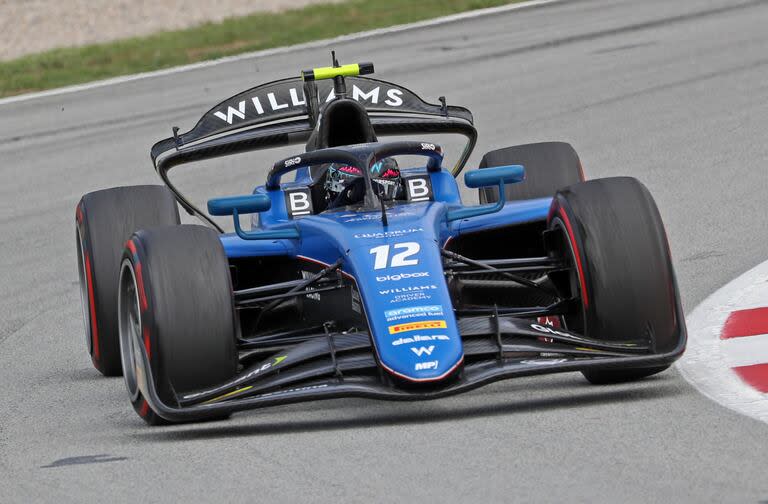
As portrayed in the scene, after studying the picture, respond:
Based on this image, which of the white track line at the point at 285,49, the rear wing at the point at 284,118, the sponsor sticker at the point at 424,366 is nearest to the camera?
the sponsor sticker at the point at 424,366

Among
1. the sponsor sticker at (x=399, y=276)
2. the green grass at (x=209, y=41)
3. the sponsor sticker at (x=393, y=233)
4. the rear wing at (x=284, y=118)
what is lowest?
the sponsor sticker at (x=399, y=276)

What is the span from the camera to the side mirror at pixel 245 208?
23.3ft

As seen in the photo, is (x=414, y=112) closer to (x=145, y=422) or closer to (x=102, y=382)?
(x=102, y=382)

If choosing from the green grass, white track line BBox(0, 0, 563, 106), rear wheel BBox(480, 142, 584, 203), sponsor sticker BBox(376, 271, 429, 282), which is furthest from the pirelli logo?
the green grass

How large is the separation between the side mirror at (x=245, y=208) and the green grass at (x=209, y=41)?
13404 millimetres

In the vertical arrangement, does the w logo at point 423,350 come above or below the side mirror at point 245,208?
below

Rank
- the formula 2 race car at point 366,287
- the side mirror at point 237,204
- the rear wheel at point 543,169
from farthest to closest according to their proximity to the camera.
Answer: the rear wheel at point 543,169 < the side mirror at point 237,204 < the formula 2 race car at point 366,287

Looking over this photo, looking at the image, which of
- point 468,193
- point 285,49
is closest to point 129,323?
point 468,193

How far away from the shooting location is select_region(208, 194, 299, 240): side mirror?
711 centimetres

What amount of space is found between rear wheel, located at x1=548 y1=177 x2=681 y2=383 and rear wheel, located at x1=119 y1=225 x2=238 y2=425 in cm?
145

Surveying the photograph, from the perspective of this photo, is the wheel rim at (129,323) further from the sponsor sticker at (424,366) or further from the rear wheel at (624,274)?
the rear wheel at (624,274)

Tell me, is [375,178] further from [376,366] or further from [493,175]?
[376,366]

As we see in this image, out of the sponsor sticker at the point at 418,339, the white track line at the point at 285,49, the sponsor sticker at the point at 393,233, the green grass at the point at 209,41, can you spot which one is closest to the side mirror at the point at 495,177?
the sponsor sticker at the point at 393,233

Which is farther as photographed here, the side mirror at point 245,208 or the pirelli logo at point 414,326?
the side mirror at point 245,208
